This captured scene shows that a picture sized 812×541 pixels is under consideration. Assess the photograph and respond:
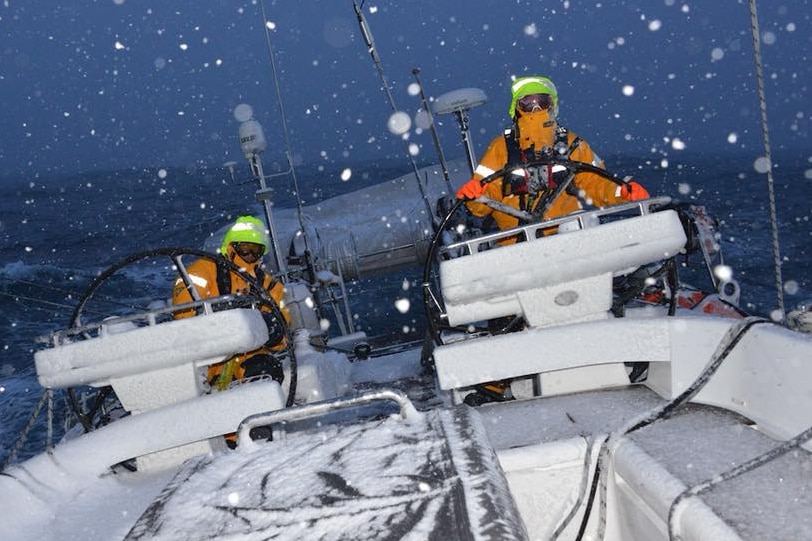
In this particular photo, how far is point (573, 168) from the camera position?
2.68m

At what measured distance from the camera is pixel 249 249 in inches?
167

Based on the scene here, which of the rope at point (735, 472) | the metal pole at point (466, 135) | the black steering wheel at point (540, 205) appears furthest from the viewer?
the metal pole at point (466, 135)

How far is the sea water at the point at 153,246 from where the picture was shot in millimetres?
9883

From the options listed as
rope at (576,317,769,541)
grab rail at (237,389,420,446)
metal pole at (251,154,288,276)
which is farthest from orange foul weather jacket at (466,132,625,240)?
metal pole at (251,154,288,276)

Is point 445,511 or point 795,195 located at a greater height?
point 445,511

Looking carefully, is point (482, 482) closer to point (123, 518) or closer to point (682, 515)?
point (682, 515)

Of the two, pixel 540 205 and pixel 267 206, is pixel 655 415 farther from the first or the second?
pixel 267 206

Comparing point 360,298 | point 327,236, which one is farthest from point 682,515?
point 360,298

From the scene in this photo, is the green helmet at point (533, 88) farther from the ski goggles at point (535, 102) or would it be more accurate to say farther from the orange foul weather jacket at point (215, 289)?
the orange foul weather jacket at point (215, 289)

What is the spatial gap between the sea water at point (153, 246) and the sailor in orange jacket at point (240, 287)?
21.6 inches

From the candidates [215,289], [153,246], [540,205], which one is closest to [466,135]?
[215,289]

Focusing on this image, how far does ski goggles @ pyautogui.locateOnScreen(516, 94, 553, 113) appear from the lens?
3668mm

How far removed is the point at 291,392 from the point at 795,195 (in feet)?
82.3

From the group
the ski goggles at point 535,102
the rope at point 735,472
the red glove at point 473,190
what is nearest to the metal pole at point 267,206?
the ski goggles at point 535,102
